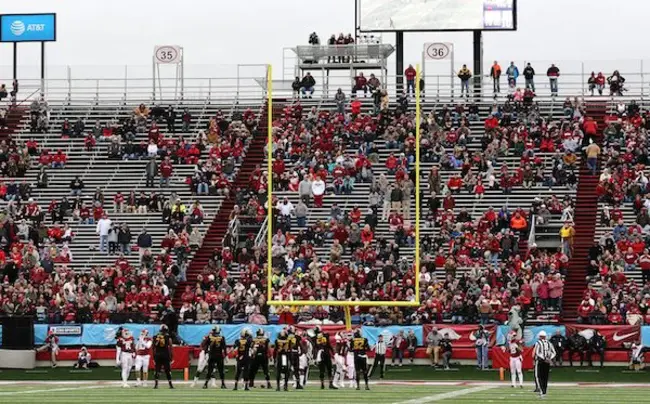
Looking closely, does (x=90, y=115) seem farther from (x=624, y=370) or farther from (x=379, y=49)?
(x=624, y=370)

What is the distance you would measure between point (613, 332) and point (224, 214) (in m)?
10.8

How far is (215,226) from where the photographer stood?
37250 millimetres

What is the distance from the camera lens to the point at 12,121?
140 feet

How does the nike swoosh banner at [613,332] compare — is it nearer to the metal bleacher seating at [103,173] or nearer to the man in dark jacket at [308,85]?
the metal bleacher seating at [103,173]

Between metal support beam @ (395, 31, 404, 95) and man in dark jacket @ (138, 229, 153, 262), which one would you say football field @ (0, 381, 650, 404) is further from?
metal support beam @ (395, 31, 404, 95)

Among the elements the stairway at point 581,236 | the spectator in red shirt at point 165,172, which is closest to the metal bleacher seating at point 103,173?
the spectator in red shirt at point 165,172

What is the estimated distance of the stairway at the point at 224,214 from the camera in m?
35.6

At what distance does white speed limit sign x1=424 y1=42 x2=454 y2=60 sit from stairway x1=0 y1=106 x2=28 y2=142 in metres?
11.0

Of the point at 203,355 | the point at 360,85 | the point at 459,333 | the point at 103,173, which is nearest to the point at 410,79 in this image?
the point at 360,85

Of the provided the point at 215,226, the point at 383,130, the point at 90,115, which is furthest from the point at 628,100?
the point at 90,115

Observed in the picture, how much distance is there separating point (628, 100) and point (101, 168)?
44.3ft

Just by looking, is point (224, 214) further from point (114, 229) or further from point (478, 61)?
point (478, 61)

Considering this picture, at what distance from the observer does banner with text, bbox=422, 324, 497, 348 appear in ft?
102

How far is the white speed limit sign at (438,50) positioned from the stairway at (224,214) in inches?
180
